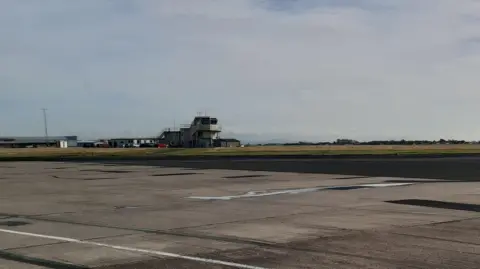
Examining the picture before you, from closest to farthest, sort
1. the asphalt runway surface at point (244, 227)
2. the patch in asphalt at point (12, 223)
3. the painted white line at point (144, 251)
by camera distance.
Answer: the painted white line at point (144, 251) → the asphalt runway surface at point (244, 227) → the patch in asphalt at point (12, 223)

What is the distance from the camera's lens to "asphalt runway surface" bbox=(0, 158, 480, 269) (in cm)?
914

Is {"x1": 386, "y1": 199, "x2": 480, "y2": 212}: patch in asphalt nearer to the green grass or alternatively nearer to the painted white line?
the painted white line

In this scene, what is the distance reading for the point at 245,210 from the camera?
51.2 ft

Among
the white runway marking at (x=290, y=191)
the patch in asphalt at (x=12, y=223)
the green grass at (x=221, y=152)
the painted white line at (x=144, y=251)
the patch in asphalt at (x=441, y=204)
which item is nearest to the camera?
the painted white line at (x=144, y=251)

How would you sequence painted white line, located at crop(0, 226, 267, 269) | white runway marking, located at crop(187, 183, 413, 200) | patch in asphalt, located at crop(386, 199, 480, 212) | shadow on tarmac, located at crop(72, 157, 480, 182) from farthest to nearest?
shadow on tarmac, located at crop(72, 157, 480, 182), white runway marking, located at crop(187, 183, 413, 200), patch in asphalt, located at crop(386, 199, 480, 212), painted white line, located at crop(0, 226, 267, 269)

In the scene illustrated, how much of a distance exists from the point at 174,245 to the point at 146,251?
0.69 metres

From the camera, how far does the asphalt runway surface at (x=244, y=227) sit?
30.0 feet

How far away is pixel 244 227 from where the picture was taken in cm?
1251

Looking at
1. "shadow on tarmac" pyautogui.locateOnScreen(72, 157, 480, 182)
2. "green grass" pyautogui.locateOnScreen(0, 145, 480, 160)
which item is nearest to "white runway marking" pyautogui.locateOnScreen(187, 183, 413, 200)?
"shadow on tarmac" pyautogui.locateOnScreen(72, 157, 480, 182)

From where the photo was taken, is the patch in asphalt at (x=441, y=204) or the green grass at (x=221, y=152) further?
the green grass at (x=221, y=152)

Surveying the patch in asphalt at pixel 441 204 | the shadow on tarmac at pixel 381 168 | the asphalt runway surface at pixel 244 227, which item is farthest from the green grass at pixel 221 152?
the patch in asphalt at pixel 441 204

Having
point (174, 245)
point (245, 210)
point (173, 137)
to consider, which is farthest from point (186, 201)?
point (173, 137)

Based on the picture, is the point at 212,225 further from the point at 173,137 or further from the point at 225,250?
the point at 173,137

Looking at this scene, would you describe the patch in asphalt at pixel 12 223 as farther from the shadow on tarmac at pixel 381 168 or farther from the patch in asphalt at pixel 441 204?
the shadow on tarmac at pixel 381 168
